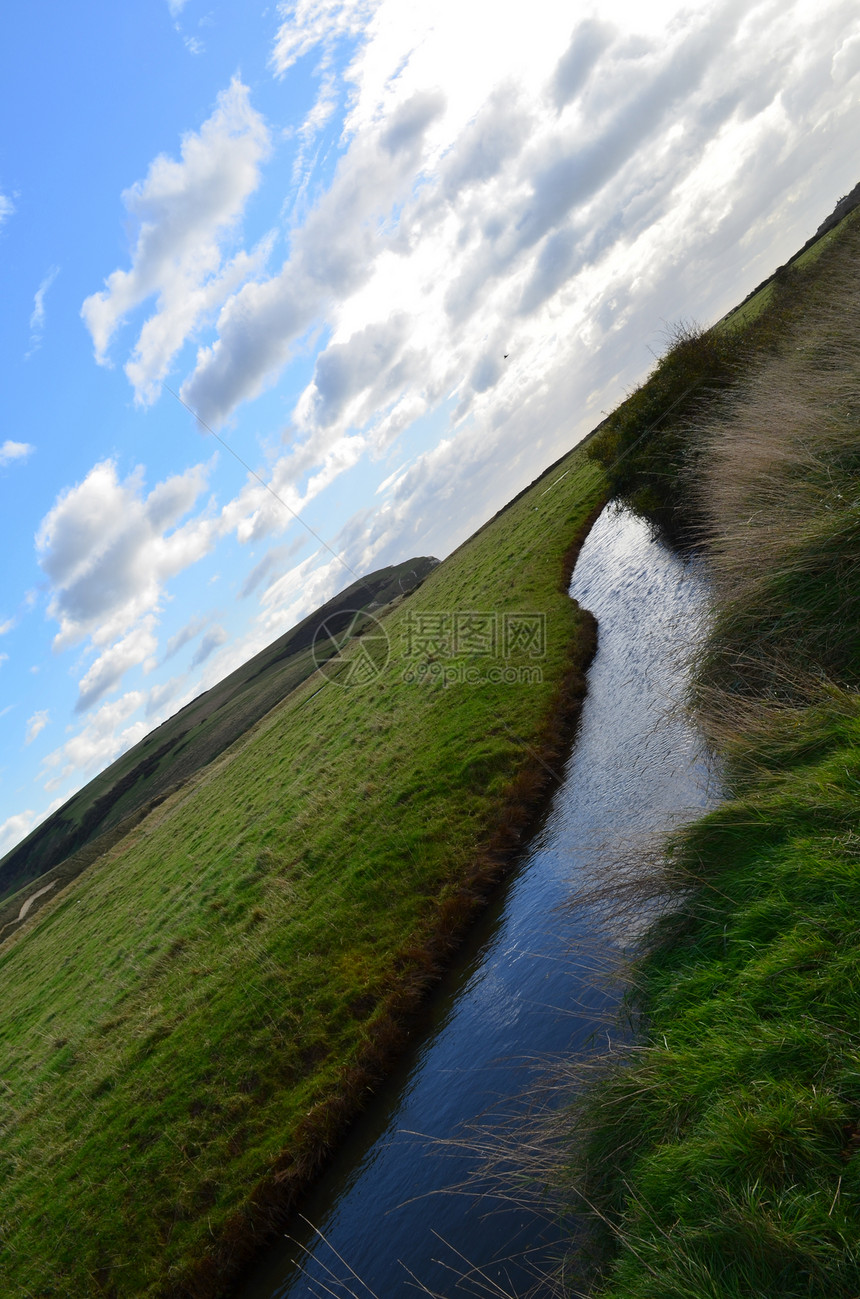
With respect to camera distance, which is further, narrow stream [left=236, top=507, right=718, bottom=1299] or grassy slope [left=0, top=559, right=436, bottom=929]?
grassy slope [left=0, top=559, right=436, bottom=929]

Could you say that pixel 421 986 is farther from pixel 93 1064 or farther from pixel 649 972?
pixel 93 1064

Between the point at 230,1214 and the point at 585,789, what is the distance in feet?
30.7

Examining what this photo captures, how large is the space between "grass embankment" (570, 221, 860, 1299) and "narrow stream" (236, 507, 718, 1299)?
4.88 ft

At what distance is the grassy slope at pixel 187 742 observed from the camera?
301 feet

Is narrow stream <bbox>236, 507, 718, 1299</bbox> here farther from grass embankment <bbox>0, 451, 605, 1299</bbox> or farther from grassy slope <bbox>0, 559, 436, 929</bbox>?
grassy slope <bbox>0, 559, 436, 929</bbox>

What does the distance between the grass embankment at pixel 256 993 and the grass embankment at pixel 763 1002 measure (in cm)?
644

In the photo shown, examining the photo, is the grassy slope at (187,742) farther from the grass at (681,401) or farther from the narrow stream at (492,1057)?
the narrow stream at (492,1057)

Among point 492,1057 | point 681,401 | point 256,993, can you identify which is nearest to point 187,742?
point 681,401

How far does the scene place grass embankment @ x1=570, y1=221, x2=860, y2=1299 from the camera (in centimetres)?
445

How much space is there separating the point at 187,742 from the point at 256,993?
96.0m

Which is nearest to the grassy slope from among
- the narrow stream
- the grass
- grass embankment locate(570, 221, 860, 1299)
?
the grass

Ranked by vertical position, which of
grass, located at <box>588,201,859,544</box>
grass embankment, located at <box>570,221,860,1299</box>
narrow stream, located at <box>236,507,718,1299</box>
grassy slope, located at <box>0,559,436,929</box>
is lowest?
narrow stream, located at <box>236,507,718,1299</box>

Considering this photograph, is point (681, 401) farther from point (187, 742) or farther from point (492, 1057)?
point (187, 742)

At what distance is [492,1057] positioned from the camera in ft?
32.4
